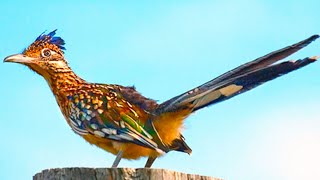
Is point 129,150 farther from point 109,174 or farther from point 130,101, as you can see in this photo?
point 109,174

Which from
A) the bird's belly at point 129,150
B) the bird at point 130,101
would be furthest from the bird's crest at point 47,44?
the bird's belly at point 129,150

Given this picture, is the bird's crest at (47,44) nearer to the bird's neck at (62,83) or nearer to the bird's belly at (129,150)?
the bird's neck at (62,83)

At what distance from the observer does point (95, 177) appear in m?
3.52

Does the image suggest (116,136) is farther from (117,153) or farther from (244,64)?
(244,64)

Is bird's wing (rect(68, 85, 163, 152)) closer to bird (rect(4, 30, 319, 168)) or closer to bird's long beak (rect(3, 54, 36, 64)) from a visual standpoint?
bird (rect(4, 30, 319, 168))

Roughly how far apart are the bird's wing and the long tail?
0.23m

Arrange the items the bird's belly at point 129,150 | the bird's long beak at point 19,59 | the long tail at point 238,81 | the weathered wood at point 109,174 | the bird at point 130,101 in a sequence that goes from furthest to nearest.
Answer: the bird's long beak at point 19,59 < the bird's belly at point 129,150 < the bird at point 130,101 < the long tail at point 238,81 < the weathered wood at point 109,174

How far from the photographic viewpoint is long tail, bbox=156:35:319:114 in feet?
14.4

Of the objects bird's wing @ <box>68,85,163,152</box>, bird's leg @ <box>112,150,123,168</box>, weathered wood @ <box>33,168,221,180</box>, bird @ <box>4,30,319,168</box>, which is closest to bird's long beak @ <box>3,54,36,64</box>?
bird @ <box>4,30,319,168</box>

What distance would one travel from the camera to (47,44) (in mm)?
5453

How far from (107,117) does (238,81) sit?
1.05 meters

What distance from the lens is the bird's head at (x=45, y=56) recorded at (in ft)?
17.4

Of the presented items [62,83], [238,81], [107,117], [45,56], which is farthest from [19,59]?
[238,81]

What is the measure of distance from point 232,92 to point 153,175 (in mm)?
1315
